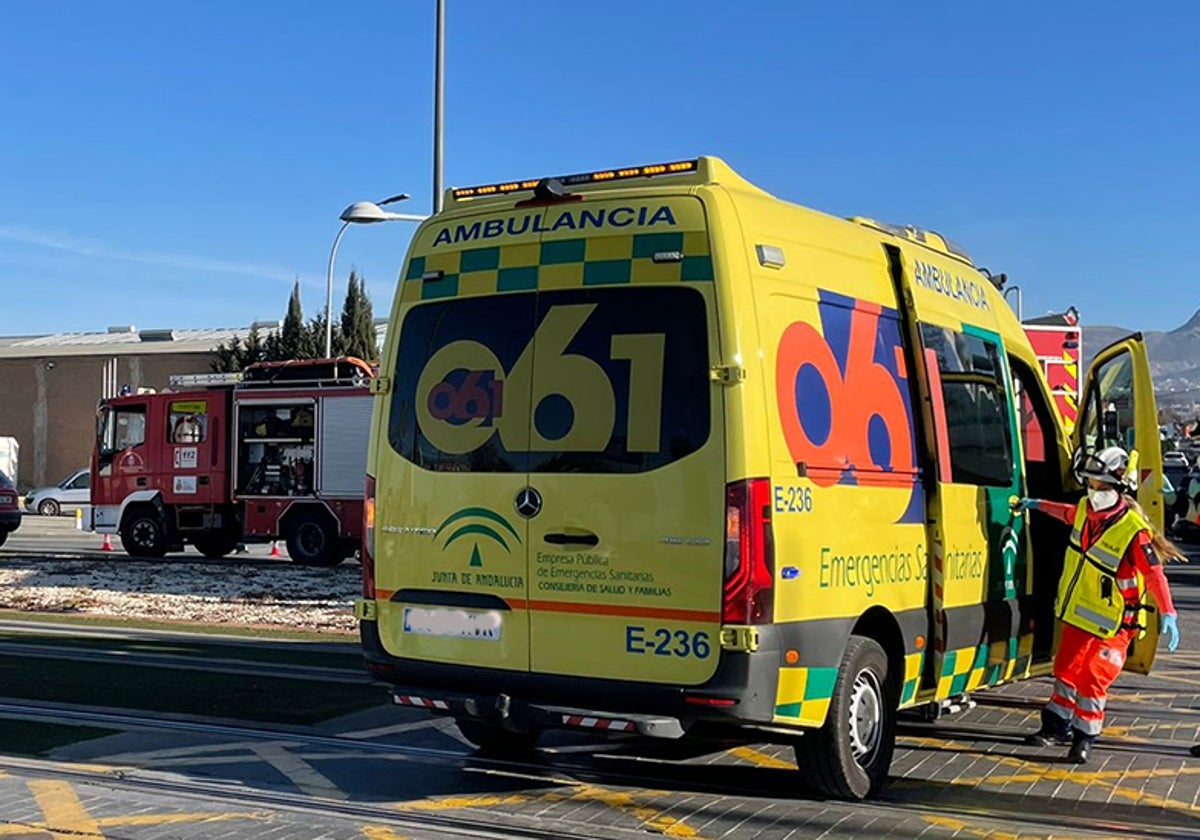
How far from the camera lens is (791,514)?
575 centimetres

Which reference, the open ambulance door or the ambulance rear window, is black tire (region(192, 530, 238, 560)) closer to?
the open ambulance door

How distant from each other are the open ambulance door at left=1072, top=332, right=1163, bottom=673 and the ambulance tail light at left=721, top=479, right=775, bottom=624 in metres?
Answer: 3.22

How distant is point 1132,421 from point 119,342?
6357 centimetres

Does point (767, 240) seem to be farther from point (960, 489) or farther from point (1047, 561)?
point (1047, 561)

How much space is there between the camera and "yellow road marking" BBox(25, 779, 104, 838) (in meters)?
5.82

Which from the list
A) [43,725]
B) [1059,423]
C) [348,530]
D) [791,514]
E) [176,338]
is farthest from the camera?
[176,338]

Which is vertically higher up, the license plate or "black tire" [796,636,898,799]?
the license plate

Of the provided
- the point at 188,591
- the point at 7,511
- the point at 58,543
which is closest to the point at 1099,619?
the point at 188,591

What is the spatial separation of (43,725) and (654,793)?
4.11 metres

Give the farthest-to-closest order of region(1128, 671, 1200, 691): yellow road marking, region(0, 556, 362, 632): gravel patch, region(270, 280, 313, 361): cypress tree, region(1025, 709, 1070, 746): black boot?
1. region(270, 280, 313, 361): cypress tree
2. region(0, 556, 362, 632): gravel patch
3. region(1128, 671, 1200, 691): yellow road marking
4. region(1025, 709, 1070, 746): black boot

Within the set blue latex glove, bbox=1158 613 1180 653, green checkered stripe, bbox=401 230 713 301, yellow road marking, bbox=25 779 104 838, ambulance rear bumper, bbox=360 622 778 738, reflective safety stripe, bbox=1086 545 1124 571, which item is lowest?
yellow road marking, bbox=25 779 104 838

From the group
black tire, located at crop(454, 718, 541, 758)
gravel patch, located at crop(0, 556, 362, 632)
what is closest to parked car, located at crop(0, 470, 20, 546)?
gravel patch, located at crop(0, 556, 362, 632)

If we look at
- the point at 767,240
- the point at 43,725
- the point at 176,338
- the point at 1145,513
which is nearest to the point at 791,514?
the point at 767,240

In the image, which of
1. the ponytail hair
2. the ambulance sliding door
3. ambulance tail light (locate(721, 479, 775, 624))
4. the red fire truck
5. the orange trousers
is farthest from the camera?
the red fire truck
